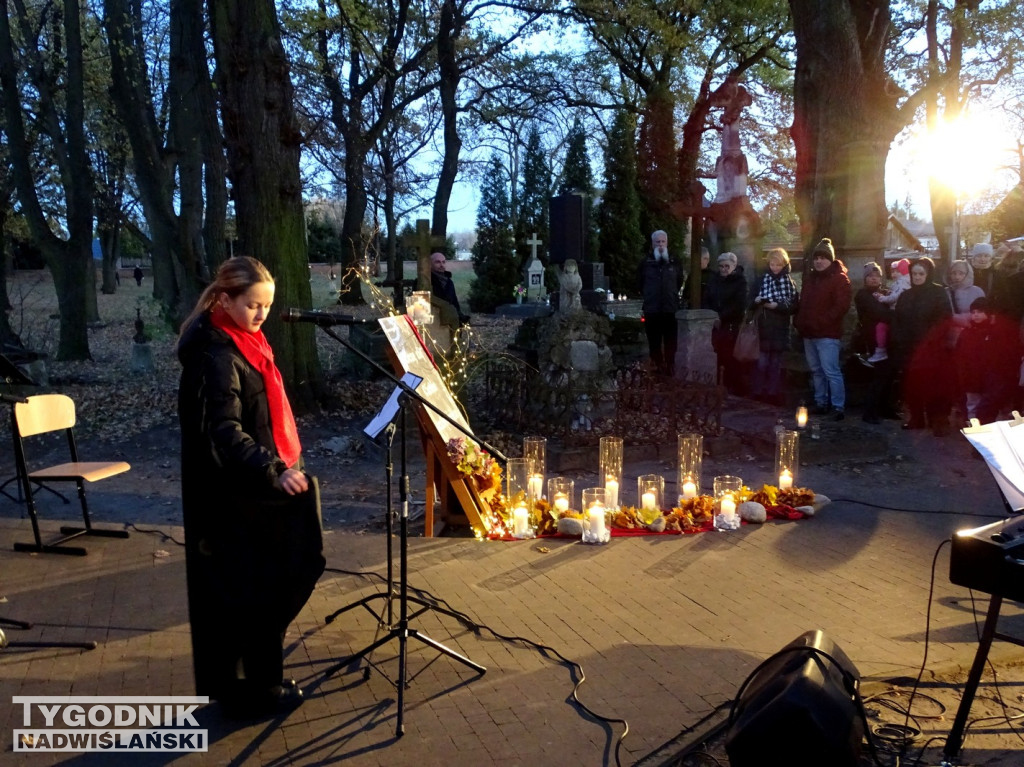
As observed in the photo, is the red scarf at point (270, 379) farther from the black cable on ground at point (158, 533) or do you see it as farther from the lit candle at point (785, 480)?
the lit candle at point (785, 480)

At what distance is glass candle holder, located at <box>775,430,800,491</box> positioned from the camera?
665 cm

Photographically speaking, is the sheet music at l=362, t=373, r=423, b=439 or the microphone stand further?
the sheet music at l=362, t=373, r=423, b=439

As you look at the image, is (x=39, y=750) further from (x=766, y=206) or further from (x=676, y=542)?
(x=766, y=206)

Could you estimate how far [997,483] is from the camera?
3.41 meters

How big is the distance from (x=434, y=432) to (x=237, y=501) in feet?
7.68

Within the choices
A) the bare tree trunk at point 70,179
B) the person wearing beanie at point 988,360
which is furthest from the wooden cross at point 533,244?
the person wearing beanie at point 988,360

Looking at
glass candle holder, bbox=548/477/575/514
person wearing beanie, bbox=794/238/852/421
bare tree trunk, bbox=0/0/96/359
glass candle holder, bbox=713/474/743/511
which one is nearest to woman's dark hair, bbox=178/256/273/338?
glass candle holder, bbox=548/477/575/514

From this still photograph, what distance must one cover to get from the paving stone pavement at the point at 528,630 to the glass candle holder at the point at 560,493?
1.48ft

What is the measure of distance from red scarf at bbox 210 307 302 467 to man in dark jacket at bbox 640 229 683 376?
314 inches

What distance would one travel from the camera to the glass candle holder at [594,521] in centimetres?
575

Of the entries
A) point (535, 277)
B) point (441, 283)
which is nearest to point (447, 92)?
point (535, 277)

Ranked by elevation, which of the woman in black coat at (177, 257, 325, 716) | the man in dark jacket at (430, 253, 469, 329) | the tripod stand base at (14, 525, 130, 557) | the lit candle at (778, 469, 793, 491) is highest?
the man in dark jacket at (430, 253, 469, 329)

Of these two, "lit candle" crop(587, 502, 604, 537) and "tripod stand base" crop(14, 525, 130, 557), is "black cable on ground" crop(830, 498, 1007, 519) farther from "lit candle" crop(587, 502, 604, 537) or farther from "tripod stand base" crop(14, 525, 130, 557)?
"tripod stand base" crop(14, 525, 130, 557)

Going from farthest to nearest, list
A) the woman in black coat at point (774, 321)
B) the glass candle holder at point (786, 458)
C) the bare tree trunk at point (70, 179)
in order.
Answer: the bare tree trunk at point (70, 179)
the woman in black coat at point (774, 321)
the glass candle holder at point (786, 458)
